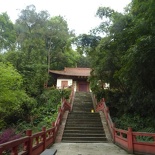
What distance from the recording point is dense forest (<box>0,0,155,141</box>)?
22.9 feet

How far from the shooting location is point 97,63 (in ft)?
47.6

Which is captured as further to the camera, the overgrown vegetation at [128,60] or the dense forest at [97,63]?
the dense forest at [97,63]

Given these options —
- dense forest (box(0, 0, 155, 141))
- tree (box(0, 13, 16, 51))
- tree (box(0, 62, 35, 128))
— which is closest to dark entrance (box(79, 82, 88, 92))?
dense forest (box(0, 0, 155, 141))

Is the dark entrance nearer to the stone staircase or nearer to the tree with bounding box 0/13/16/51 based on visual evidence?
the tree with bounding box 0/13/16/51

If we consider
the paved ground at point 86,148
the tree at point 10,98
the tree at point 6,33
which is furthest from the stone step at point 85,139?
the tree at point 6,33

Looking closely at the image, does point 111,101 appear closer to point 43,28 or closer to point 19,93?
point 19,93

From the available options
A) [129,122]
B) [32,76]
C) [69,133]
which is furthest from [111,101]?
[32,76]

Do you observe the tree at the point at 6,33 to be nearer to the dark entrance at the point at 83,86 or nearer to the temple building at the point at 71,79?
the temple building at the point at 71,79

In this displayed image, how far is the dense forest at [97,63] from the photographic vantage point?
22.9 ft

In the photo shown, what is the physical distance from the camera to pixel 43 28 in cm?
2422

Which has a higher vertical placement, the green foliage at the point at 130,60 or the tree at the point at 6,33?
the tree at the point at 6,33

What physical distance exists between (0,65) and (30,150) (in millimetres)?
9737

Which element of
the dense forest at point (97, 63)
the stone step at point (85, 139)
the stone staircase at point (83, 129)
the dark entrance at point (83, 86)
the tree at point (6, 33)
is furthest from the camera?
the tree at point (6, 33)

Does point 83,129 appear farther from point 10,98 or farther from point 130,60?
point 130,60
